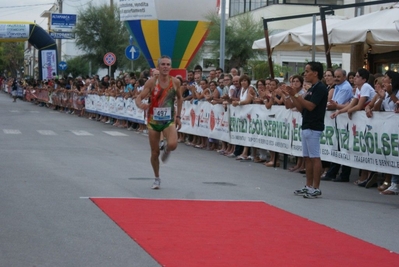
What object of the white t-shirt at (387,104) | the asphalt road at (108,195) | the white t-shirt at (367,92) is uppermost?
the white t-shirt at (367,92)

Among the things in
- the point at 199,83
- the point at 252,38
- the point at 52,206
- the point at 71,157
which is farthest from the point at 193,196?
the point at 252,38

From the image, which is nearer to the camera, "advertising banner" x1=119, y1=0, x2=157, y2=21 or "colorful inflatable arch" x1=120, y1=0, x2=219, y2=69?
"colorful inflatable arch" x1=120, y1=0, x2=219, y2=69

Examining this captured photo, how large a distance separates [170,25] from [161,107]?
17020 millimetres

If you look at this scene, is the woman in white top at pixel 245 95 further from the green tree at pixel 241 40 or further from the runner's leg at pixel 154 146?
the green tree at pixel 241 40

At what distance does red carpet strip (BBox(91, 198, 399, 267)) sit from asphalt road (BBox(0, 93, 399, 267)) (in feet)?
0.79

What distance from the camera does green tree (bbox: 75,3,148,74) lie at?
59094 mm

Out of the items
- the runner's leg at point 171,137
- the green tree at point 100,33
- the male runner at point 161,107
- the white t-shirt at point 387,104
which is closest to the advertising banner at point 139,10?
the white t-shirt at point 387,104

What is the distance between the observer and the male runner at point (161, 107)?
491 inches

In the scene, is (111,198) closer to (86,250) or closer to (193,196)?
(193,196)

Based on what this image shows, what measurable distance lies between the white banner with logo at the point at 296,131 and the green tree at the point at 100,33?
121 ft

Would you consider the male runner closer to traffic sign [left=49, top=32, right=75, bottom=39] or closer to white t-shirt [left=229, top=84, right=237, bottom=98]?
white t-shirt [left=229, top=84, right=237, bottom=98]

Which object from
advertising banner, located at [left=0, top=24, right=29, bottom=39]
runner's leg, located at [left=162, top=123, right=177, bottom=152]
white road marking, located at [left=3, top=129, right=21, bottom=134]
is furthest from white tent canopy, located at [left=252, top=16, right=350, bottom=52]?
advertising banner, located at [left=0, top=24, right=29, bottom=39]

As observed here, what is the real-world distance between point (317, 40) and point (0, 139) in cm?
897

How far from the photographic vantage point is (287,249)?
791 centimetres
